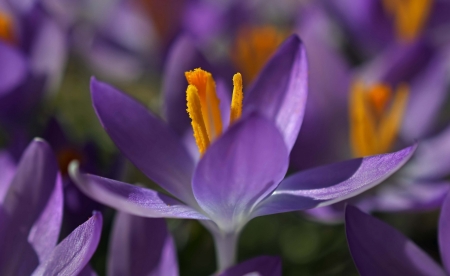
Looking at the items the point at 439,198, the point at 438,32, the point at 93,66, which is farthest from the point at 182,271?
the point at 438,32

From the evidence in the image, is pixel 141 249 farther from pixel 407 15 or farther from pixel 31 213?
pixel 407 15

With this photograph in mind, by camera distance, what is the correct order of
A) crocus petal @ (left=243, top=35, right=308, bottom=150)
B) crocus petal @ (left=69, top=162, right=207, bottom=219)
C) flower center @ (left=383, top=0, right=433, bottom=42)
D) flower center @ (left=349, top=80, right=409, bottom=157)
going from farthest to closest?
flower center @ (left=383, top=0, right=433, bottom=42) → flower center @ (left=349, top=80, right=409, bottom=157) → crocus petal @ (left=243, top=35, right=308, bottom=150) → crocus petal @ (left=69, top=162, right=207, bottom=219)

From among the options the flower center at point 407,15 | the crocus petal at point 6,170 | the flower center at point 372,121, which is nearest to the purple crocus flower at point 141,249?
the crocus petal at point 6,170

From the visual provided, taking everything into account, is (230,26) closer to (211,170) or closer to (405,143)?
(405,143)

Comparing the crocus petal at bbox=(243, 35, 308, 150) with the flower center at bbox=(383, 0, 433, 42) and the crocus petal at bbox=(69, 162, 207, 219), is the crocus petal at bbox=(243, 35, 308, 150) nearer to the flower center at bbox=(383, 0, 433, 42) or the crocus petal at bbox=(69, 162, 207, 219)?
the crocus petal at bbox=(69, 162, 207, 219)

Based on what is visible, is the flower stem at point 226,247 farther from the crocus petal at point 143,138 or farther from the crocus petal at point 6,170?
the crocus petal at point 6,170

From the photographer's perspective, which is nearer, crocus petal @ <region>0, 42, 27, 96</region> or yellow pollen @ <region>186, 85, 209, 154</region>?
yellow pollen @ <region>186, 85, 209, 154</region>

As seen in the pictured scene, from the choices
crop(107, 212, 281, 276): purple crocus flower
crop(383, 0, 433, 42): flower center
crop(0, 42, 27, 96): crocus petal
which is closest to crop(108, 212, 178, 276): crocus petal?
crop(107, 212, 281, 276): purple crocus flower
